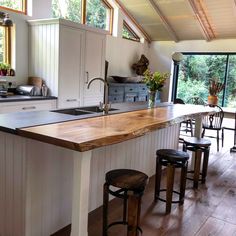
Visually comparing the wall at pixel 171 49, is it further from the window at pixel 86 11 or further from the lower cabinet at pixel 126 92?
the window at pixel 86 11

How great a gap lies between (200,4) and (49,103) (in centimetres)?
390

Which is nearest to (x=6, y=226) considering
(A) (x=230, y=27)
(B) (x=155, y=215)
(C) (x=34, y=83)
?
(B) (x=155, y=215)

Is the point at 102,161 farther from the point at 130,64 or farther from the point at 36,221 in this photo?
the point at 130,64

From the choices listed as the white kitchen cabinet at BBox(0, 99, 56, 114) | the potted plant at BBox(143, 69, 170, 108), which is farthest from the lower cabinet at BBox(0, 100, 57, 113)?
the potted plant at BBox(143, 69, 170, 108)

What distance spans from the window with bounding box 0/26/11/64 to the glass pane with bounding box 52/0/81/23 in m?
1.06

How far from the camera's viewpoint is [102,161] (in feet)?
8.45

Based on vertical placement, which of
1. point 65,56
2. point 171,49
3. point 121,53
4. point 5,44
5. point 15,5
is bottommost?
point 65,56

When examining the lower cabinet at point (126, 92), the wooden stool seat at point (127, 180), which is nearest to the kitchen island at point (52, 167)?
the wooden stool seat at point (127, 180)

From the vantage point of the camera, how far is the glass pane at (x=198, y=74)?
709 centimetres

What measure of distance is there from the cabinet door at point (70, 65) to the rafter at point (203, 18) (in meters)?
2.73

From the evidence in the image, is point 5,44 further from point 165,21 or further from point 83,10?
point 165,21

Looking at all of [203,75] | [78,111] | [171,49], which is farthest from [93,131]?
[171,49]

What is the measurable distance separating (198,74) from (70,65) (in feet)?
13.5

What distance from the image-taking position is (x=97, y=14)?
6168mm
